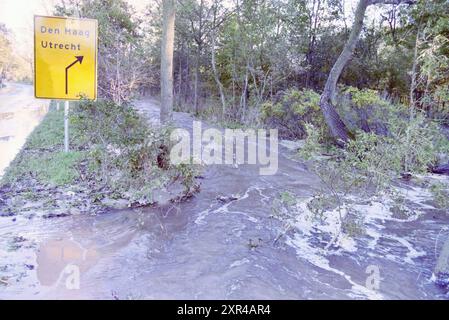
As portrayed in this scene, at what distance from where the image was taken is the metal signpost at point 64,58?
893cm

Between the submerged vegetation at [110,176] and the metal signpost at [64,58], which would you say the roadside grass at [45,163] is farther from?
the metal signpost at [64,58]

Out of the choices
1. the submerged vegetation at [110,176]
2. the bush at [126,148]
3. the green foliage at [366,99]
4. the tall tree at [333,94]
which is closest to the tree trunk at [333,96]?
Result: the tall tree at [333,94]

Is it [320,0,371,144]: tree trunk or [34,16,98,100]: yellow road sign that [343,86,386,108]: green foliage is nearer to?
[320,0,371,144]: tree trunk

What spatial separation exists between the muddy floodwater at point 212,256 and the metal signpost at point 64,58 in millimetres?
3998

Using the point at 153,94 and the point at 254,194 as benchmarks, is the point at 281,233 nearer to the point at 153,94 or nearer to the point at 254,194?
the point at 254,194

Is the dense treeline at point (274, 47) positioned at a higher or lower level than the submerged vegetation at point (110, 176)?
higher

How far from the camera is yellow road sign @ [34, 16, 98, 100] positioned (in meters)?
8.93

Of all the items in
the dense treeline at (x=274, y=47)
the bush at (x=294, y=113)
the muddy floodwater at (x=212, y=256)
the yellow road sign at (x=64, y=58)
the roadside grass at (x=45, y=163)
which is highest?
the dense treeline at (x=274, y=47)

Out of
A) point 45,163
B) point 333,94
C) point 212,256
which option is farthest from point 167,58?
point 333,94

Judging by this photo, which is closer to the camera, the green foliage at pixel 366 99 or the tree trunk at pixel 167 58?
the tree trunk at pixel 167 58

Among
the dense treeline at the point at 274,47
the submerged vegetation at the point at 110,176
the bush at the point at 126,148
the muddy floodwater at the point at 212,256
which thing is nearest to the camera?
the muddy floodwater at the point at 212,256

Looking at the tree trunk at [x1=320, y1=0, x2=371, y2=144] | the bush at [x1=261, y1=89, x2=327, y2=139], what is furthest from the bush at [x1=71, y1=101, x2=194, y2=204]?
the bush at [x1=261, y1=89, x2=327, y2=139]

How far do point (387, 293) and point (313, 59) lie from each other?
15.3 meters
